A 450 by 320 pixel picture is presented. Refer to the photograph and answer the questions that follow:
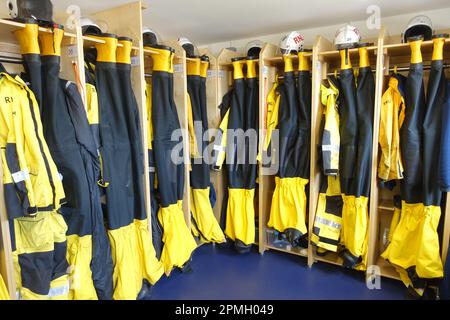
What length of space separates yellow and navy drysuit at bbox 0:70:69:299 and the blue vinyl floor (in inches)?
36.4

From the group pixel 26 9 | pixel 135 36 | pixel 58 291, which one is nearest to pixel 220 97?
pixel 135 36

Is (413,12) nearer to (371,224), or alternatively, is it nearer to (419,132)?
(419,132)

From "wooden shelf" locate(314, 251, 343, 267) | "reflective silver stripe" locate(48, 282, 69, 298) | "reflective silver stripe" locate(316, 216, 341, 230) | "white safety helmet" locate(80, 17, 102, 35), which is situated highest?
"white safety helmet" locate(80, 17, 102, 35)

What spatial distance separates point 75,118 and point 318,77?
1.84 metres

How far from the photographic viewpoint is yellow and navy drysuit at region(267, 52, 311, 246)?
8.51 feet

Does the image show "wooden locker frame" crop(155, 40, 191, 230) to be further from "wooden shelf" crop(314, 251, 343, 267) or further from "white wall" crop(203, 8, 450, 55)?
"wooden shelf" crop(314, 251, 343, 267)

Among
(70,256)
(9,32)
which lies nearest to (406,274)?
(70,256)

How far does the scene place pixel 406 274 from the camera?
2275 millimetres

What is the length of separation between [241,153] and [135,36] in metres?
1.37

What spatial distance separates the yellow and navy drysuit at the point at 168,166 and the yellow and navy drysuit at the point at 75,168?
22.6 inches

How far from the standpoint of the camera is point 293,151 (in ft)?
8.79

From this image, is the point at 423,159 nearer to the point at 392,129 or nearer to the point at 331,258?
the point at 392,129

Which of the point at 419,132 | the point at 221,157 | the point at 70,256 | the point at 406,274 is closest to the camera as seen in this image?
the point at 70,256

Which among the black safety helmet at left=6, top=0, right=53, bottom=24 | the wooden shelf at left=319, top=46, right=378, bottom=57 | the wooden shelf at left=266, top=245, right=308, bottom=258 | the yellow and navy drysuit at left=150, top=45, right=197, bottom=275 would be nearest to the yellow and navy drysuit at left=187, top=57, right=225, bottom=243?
the yellow and navy drysuit at left=150, top=45, right=197, bottom=275
